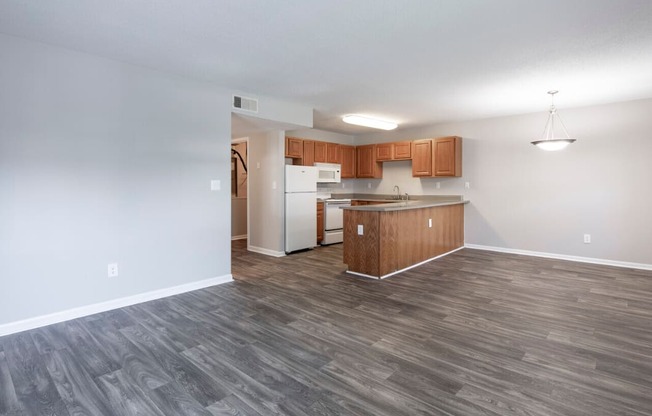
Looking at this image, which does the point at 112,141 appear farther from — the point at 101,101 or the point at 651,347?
the point at 651,347

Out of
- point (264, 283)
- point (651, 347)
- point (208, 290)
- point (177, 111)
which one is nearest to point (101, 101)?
point (177, 111)

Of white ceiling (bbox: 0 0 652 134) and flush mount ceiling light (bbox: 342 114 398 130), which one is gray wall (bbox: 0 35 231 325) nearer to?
white ceiling (bbox: 0 0 652 134)

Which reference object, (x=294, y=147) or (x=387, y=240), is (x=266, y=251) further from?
(x=387, y=240)

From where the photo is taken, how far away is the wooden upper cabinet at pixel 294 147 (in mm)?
6379

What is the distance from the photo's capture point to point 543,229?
5.70 m

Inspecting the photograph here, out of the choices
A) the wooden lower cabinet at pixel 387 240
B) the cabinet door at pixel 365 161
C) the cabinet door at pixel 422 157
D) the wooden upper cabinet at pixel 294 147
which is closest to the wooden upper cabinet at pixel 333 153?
the cabinet door at pixel 365 161

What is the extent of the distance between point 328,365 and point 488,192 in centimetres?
508

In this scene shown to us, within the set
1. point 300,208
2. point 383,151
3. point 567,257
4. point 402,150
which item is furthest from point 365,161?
point 567,257

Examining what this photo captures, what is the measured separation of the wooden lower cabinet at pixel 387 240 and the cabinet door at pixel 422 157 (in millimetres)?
1353

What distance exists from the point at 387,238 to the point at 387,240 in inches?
1.1

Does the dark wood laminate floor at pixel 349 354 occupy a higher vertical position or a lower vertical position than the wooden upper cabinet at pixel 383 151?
lower

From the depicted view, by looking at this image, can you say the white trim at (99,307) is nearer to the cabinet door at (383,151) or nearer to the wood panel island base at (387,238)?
the wood panel island base at (387,238)

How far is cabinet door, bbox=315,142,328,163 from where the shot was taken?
6957mm

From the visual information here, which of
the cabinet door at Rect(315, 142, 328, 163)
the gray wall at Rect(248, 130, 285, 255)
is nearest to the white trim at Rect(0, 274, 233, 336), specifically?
the gray wall at Rect(248, 130, 285, 255)
